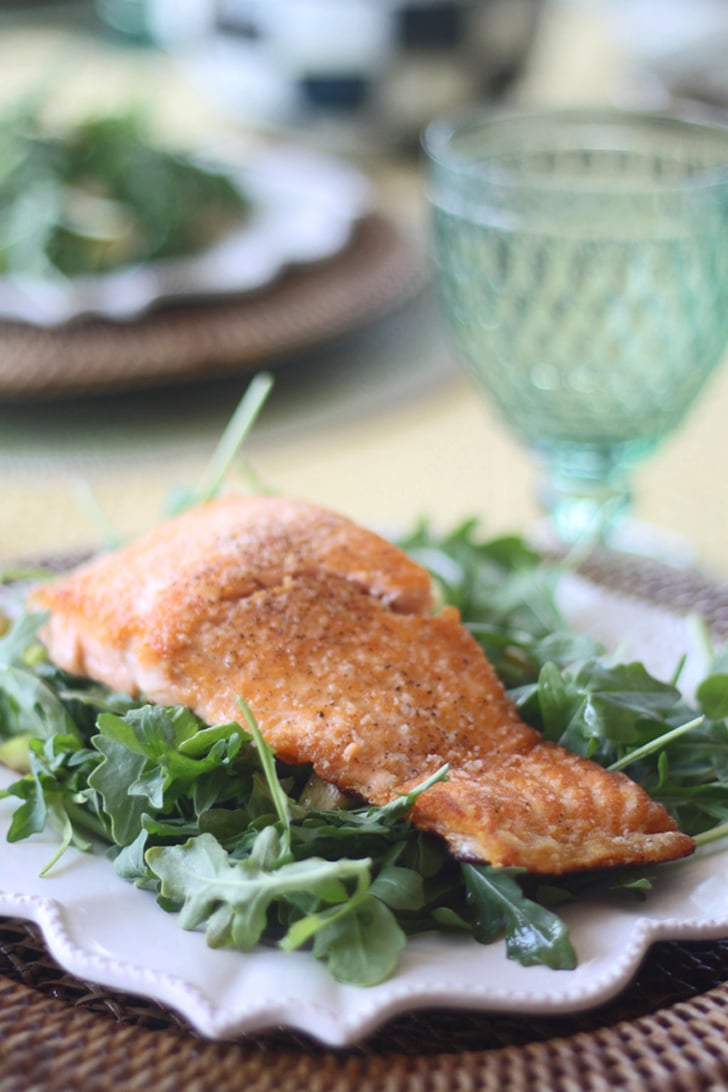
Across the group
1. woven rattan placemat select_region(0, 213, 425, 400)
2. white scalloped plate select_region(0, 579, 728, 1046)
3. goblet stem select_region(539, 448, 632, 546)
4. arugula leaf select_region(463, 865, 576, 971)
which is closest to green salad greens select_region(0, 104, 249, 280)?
woven rattan placemat select_region(0, 213, 425, 400)

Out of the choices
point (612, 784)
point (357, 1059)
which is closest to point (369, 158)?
point (612, 784)

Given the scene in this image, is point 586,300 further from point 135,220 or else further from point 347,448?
point 135,220

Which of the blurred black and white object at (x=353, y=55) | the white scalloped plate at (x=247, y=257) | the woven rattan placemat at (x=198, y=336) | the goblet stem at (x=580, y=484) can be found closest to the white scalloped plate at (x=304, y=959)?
the goblet stem at (x=580, y=484)

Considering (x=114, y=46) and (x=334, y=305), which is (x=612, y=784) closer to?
(x=334, y=305)

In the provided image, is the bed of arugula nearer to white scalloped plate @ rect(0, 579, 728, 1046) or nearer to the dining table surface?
white scalloped plate @ rect(0, 579, 728, 1046)

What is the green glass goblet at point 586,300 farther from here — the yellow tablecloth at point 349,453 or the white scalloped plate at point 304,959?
the white scalloped plate at point 304,959

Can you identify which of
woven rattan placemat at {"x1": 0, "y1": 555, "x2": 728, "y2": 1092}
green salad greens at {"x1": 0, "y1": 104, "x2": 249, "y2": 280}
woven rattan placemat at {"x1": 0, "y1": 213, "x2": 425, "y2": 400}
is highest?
woven rattan placemat at {"x1": 0, "y1": 555, "x2": 728, "y2": 1092}
